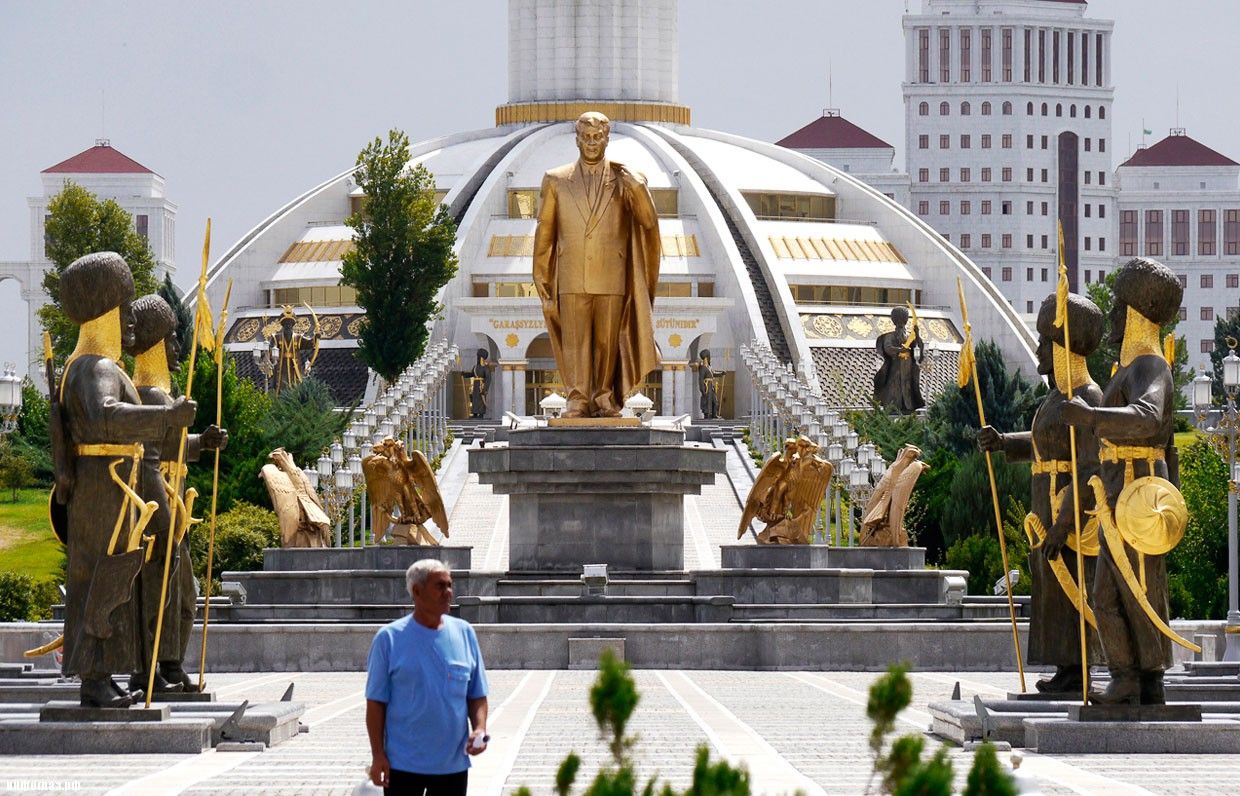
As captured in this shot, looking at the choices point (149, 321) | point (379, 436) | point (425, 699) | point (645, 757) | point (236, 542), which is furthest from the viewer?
point (379, 436)

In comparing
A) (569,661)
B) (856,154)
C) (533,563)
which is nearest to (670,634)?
(569,661)

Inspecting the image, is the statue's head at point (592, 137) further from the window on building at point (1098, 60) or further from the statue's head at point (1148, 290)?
the window on building at point (1098, 60)

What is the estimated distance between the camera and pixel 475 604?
1014 inches

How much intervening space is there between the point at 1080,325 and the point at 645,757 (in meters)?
4.59

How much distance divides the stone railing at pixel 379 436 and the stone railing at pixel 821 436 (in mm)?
6173

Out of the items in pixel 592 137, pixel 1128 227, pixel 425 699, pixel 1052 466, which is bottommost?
pixel 425 699

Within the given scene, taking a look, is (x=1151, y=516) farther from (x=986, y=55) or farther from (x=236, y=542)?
(x=986, y=55)

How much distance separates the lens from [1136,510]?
52.4ft

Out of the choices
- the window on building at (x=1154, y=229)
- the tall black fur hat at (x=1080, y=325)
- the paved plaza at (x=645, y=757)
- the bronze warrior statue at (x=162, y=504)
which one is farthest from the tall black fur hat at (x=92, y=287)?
the window on building at (x=1154, y=229)

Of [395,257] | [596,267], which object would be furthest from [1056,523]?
[395,257]

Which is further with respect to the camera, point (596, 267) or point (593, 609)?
point (596, 267)

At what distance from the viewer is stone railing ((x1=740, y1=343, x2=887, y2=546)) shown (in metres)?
41.8

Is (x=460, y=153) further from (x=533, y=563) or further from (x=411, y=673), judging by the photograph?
(x=411, y=673)

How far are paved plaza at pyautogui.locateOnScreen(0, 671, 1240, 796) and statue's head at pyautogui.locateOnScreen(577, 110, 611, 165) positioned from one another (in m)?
7.00
